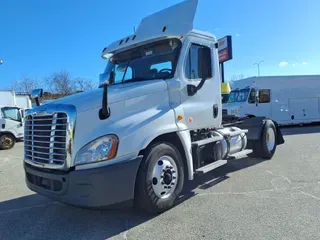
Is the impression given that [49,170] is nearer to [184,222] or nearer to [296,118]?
[184,222]

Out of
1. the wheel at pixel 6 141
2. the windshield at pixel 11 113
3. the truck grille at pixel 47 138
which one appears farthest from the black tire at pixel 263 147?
the windshield at pixel 11 113

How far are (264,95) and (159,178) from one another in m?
13.9

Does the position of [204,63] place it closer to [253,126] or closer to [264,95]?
[253,126]

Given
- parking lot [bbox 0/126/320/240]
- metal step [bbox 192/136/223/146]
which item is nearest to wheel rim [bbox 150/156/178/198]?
parking lot [bbox 0/126/320/240]

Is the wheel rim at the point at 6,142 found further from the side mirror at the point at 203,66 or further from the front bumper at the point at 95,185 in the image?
the side mirror at the point at 203,66

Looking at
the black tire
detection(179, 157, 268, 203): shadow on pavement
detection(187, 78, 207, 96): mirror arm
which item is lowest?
detection(179, 157, 268, 203): shadow on pavement

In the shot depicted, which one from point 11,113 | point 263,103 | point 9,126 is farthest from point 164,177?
point 263,103

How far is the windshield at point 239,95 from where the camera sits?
16141 mm

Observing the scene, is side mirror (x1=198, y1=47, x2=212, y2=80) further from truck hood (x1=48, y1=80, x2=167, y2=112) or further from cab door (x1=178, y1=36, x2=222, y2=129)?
truck hood (x1=48, y1=80, x2=167, y2=112)

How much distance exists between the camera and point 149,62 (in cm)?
470

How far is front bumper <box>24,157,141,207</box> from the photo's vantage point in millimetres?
3340

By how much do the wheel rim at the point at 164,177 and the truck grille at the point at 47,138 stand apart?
1.29 metres

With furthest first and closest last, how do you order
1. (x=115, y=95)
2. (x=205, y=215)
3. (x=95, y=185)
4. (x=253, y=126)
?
(x=253, y=126) < (x=205, y=215) < (x=115, y=95) < (x=95, y=185)

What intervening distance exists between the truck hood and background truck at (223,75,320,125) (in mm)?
12161
